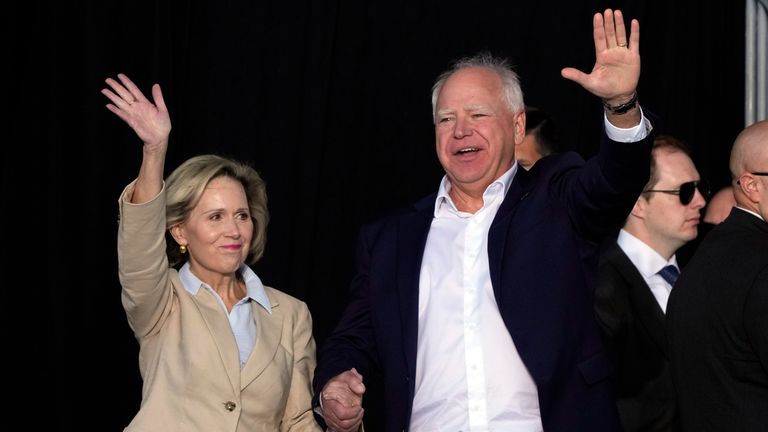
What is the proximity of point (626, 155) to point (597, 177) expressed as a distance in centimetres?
11

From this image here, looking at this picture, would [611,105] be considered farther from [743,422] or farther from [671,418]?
[671,418]

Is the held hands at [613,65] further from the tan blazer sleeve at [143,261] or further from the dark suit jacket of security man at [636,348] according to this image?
the tan blazer sleeve at [143,261]

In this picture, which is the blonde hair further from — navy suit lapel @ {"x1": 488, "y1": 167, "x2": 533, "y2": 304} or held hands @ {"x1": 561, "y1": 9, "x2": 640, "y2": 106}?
held hands @ {"x1": 561, "y1": 9, "x2": 640, "y2": 106}

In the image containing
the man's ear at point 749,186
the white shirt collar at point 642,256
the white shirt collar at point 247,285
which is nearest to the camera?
the man's ear at point 749,186

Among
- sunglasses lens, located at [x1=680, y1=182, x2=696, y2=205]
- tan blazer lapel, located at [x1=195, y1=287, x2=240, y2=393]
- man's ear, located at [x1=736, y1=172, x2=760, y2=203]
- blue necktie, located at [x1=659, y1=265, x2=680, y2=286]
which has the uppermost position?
man's ear, located at [x1=736, y1=172, x2=760, y2=203]

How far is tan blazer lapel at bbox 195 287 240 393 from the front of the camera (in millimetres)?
3432

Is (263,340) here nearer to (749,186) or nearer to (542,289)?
(542,289)

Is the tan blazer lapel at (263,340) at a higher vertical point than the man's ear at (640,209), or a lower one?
lower

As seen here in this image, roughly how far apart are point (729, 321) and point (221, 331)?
1.49 meters

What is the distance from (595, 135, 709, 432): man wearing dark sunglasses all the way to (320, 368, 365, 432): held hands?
925 millimetres

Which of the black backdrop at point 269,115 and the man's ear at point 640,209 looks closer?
the black backdrop at point 269,115

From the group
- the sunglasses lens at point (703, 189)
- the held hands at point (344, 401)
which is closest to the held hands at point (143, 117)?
the held hands at point (344, 401)

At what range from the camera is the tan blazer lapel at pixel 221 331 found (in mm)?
3432

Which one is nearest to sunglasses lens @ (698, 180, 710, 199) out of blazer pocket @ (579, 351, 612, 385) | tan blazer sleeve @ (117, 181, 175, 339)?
blazer pocket @ (579, 351, 612, 385)
